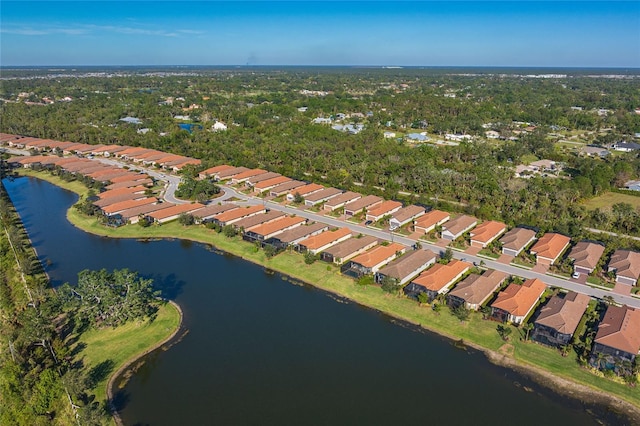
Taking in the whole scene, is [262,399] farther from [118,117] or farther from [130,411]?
[118,117]

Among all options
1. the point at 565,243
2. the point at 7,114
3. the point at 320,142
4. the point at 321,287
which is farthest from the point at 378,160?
the point at 7,114

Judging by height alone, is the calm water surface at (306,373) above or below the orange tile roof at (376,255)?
below

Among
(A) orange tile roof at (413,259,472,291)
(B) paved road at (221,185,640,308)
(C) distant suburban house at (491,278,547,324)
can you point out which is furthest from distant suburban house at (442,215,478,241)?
(C) distant suburban house at (491,278,547,324)

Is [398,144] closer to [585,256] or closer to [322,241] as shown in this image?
[322,241]

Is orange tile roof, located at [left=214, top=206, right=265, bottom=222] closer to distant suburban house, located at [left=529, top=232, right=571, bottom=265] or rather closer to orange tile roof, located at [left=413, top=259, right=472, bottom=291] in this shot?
orange tile roof, located at [left=413, top=259, right=472, bottom=291]

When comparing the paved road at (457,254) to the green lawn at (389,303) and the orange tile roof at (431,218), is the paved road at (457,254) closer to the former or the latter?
the orange tile roof at (431,218)

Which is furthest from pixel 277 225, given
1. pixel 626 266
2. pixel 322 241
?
pixel 626 266

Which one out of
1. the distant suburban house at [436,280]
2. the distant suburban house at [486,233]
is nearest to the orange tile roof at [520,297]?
the distant suburban house at [436,280]
